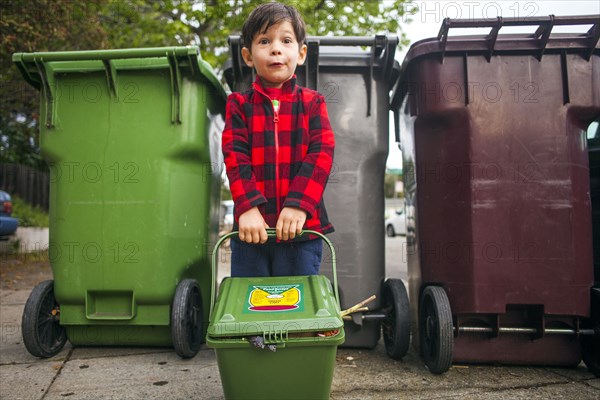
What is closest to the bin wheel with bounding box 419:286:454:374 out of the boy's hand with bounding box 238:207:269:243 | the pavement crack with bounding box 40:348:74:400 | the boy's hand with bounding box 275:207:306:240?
the boy's hand with bounding box 275:207:306:240

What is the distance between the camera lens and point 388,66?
9.11 feet

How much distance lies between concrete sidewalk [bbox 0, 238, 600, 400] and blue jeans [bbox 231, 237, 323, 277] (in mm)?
694

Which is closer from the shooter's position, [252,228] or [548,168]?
[252,228]

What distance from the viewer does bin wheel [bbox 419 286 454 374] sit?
2.28 meters

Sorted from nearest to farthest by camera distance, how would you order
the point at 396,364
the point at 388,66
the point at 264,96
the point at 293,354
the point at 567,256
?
the point at 293,354 → the point at 264,96 → the point at 567,256 → the point at 396,364 → the point at 388,66

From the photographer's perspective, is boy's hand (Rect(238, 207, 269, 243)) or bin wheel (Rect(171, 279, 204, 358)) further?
bin wheel (Rect(171, 279, 204, 358))

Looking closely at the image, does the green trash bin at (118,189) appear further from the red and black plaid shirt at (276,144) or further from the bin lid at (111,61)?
the red and black plaid shirt at (276,144)

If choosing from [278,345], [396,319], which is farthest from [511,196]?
[278,345]

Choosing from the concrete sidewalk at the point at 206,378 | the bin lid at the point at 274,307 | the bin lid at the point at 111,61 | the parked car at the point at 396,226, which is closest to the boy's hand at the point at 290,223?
the bin lid at the point at 274,307

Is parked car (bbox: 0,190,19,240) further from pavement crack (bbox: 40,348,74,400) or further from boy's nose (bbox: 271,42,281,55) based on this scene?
boy's nose (bbox: 271,42,281,55)

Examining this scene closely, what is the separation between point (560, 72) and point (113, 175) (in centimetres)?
251

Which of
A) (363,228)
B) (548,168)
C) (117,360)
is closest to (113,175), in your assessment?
(117,360)

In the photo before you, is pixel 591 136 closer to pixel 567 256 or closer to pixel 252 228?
pixel 567 256

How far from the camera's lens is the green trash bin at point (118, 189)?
2.58m
